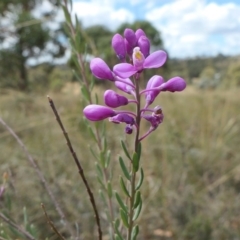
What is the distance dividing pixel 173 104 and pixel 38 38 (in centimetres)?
1170

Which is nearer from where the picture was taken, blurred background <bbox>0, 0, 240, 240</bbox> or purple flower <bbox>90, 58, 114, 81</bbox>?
purple flower <bbox>90, 58, 114, 81</bbox>

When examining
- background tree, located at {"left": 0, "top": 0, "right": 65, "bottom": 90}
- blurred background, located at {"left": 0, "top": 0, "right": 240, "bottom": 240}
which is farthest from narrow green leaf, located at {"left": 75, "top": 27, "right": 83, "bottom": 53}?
A: background tree, located at {"left": 0, "top": 0, "right": 65, "bottom": 90}

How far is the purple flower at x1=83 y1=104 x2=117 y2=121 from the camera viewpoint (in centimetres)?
46

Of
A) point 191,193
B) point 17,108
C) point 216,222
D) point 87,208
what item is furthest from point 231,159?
point 17,108

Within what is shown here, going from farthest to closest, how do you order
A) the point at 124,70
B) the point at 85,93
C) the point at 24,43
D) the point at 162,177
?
the point at 24,43
the point at 162,177
the point at 85,93
the point at 124,70

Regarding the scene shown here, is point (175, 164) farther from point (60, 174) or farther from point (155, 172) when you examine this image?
point (60, 174)

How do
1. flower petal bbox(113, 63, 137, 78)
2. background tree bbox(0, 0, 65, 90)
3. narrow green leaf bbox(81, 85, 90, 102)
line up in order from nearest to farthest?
flower petal bbox(113, 63, 137, 78), narrow green leaf bbox(81, 85, 90, 102), background tree bbox(0, 0, 65, 90)

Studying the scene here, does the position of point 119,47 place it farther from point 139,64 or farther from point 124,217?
point 124,217

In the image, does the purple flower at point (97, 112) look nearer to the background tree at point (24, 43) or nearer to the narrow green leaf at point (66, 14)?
the narrow green leaf at point (66, 14)

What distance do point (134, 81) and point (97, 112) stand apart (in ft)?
0.16

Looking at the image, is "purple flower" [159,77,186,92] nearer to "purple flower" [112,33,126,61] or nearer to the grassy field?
"purple flower" [112,33,126,61]

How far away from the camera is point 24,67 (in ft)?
51.3

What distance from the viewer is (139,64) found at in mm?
443

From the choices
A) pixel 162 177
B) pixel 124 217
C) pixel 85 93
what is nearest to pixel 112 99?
pixel 124 217
